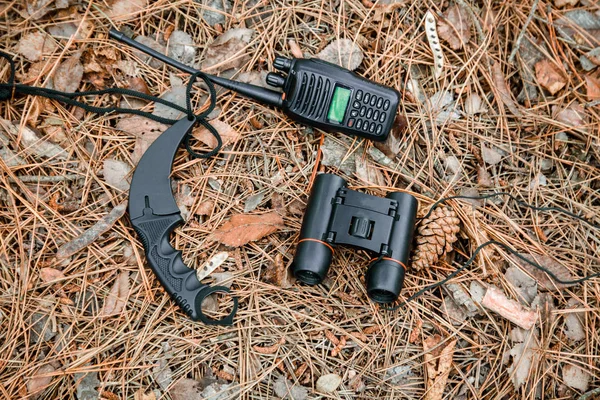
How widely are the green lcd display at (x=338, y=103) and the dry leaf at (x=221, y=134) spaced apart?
1.61 feet

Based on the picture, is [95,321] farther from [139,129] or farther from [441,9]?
[441,9]

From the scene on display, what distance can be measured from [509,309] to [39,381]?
2.22 m

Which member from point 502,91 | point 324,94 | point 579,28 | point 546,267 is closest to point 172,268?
point 324,94

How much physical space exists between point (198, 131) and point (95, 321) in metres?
1.05

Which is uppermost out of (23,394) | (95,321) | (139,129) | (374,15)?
(374,15)

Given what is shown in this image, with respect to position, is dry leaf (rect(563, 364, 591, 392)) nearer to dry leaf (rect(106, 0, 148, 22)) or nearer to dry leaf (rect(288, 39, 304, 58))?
dry leaf (rect(288, 39, 304, 58))

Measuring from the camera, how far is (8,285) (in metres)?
2.29

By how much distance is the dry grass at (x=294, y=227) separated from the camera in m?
2.29

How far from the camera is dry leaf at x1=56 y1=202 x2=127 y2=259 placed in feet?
7.70

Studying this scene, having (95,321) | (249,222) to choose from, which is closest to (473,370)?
(249,222)

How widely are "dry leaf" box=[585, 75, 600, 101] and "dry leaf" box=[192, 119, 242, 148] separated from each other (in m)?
1.95

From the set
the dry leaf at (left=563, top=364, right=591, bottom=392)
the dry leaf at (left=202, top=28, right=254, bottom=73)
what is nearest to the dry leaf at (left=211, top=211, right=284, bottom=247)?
the dry leaf at (left=202, top=28, right=254, bottom=73)

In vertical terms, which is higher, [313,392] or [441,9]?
[441,9]

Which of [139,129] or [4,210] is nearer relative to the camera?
[4,210]
